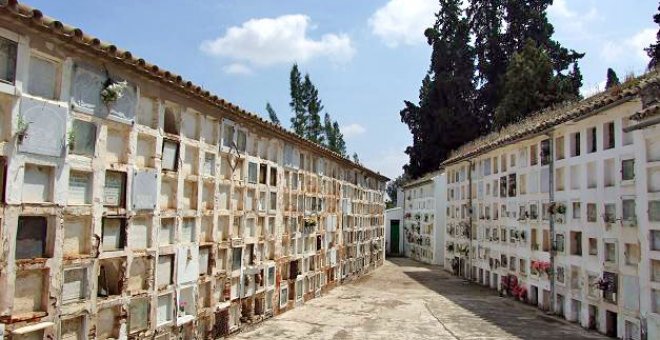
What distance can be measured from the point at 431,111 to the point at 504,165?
25639 mm

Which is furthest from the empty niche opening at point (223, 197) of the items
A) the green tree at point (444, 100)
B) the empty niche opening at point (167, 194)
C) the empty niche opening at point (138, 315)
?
the green tree at point (444, 100)

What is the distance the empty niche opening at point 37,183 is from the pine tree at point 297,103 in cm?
4070

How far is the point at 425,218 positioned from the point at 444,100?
1401cm

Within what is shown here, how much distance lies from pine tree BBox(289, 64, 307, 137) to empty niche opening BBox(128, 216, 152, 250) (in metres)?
39.0

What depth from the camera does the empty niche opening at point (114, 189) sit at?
670cm

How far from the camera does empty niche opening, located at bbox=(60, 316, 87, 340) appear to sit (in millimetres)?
5969

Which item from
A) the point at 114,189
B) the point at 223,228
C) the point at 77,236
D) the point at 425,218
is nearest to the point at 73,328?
the point at 77,236

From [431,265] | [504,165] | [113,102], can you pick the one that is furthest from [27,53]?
[431,265]

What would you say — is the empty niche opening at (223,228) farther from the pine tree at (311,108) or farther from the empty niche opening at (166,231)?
the pine tree at (311,108)

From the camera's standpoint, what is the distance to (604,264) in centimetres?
1195

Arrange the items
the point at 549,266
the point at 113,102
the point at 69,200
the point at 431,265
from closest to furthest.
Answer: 1. the point at 69,200
2. the point at 113,102
3. the point at 549,266
4. the point at 431,265

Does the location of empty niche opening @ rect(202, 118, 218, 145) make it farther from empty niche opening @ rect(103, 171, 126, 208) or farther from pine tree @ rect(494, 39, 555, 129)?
pine tree @ rect(494, 39, 555, 129)

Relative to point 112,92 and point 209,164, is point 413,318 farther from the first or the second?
point 112,92

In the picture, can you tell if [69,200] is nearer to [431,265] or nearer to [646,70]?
[646,70]
